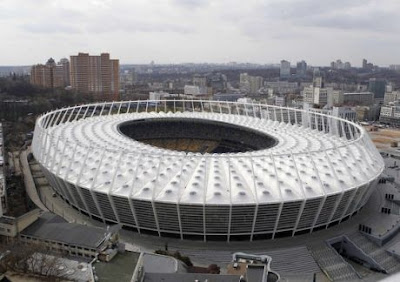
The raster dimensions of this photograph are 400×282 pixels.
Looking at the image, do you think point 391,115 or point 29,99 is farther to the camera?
point 391,115

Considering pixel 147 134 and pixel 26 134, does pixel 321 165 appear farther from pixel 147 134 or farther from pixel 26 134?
pixel 26 134

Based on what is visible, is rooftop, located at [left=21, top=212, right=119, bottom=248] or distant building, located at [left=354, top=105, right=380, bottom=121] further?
distant building, located at [left=354, top=105, right=380, bottom=121]

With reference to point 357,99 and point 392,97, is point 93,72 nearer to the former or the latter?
point 357,99

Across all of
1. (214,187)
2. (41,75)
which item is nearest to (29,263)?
(214,187)

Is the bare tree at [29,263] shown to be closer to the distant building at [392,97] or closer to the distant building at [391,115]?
the distant building at [391,115]

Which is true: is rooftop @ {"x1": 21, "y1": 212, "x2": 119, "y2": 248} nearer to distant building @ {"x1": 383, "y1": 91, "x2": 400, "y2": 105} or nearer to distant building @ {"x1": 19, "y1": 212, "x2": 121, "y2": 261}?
distant building @ {"x1": 19, "y1": 212, "x2": 121, "y2": 261}

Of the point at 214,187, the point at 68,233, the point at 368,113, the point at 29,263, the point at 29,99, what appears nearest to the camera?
the point at 29,263

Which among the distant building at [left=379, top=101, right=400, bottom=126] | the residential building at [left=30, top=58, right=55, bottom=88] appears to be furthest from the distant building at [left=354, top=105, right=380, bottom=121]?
the residential building at [left=30, top=58, right=55, bottom=88]

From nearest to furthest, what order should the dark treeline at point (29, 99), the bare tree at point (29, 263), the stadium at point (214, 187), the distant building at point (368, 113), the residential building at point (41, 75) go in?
the bare tree at point (29, 263) → the stadium at point (214, 187) → the dark treeline at point (29, 99) → the distant building at point (368, 113) → the residential building at point (41, 75)

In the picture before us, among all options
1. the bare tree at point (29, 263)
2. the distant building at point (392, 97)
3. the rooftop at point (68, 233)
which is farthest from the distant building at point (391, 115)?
the bare tree at point (29, 263)
